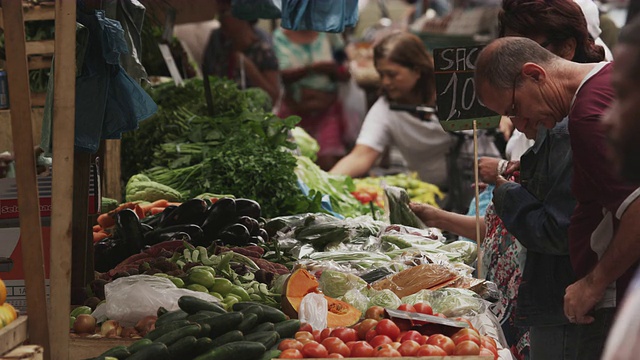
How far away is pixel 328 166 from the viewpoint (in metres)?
10.9

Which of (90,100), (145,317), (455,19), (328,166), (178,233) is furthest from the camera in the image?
(455,19)

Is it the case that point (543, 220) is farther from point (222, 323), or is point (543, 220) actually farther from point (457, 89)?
point (222, 323)

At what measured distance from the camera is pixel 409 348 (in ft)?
10.3

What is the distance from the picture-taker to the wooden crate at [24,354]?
268 cm

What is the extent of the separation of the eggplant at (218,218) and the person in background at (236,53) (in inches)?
192

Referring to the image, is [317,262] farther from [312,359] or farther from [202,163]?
[202,163]

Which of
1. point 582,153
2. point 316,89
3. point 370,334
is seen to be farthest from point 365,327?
point 316,89

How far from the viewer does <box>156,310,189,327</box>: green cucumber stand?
133 inches

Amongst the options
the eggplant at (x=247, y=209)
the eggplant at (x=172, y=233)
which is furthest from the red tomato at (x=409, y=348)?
the eggplant at (x=247, y=209)

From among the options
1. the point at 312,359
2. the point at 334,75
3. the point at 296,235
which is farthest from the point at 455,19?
the point at 312,359

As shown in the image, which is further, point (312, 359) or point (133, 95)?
point (133, 95)

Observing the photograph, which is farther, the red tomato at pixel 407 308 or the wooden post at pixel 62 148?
the red tomato at pixel 407 308

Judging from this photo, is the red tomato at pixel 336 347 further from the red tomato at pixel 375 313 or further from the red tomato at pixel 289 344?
the red tomato at pixel 375 313

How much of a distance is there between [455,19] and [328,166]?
463 centimetres
